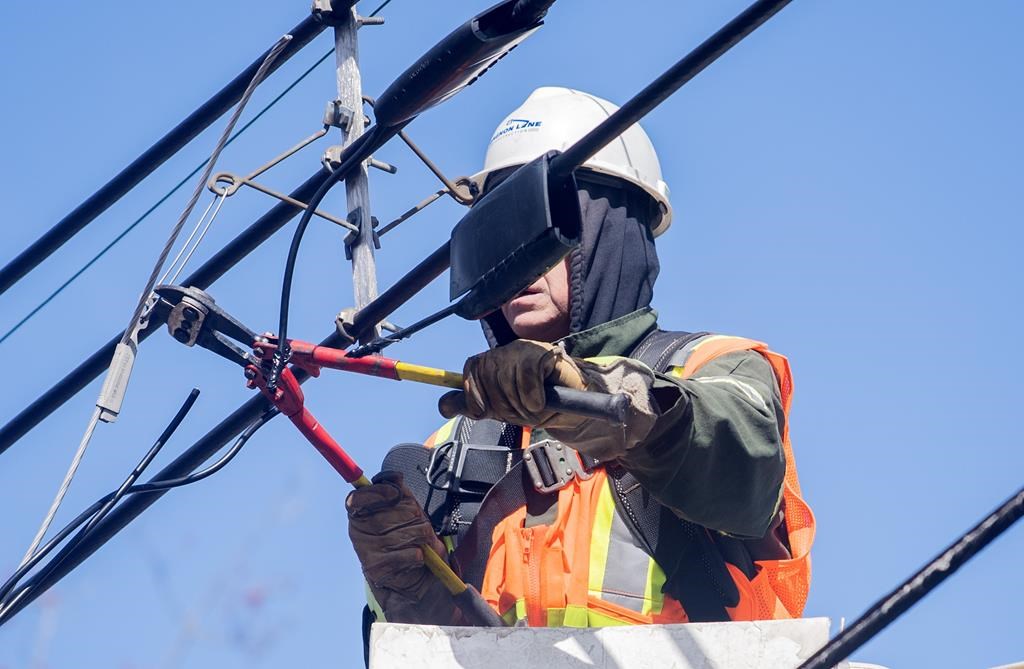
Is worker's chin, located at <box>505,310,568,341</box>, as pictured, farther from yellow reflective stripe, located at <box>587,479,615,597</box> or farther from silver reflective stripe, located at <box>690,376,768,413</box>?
silver reflective stripe, located at <box>690,376,768,413</box>

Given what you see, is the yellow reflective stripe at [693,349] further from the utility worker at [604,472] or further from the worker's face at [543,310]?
the worker's face at [543,310]

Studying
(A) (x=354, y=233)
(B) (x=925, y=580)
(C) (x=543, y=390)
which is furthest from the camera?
(A) (x=354, y=233)

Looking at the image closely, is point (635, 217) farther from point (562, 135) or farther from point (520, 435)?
point (520, 435)

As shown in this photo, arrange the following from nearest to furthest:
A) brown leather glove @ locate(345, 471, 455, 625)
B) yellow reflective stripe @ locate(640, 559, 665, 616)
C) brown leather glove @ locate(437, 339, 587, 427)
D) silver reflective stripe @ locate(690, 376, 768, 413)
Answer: brown leather glove @ locate(437, 339, 587, 427) < silver reflective stripe @ locate(690, 376, 768, 413) < yellow reflective stripe @ locate(640, 559, 665, 616) < brown leather glove @ locate(345, 471, 455, 625)

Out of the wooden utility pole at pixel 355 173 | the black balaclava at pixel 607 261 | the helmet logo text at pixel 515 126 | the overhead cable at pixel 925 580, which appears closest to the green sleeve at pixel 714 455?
the black balaclava at pixel 607 261

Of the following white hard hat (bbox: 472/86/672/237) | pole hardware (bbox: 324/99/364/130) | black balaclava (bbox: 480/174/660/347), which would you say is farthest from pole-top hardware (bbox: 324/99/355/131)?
black balaclava (bbox: 480/174/660/347)

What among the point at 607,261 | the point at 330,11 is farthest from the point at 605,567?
the point at 330,11

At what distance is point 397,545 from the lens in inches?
199

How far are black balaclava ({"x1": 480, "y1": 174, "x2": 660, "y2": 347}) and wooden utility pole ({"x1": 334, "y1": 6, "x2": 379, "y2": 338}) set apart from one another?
0.96 meters

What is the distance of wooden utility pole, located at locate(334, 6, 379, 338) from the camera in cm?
648

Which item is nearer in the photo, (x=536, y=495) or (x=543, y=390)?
(x=543, y=390)

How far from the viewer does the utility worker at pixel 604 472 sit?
14.2 ft

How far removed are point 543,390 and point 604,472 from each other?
3.26 ft

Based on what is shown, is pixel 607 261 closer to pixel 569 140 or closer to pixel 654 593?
pixel 569 140
